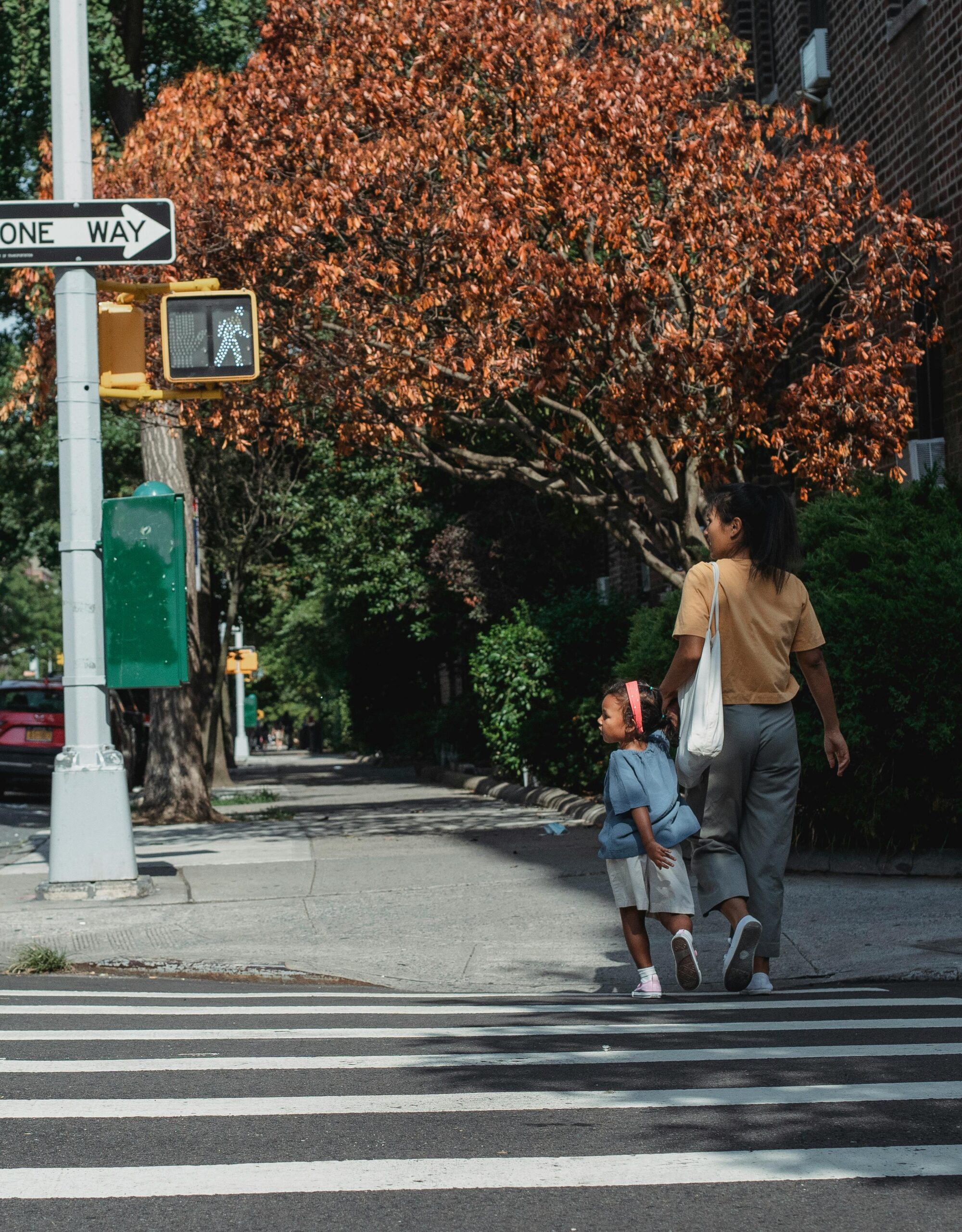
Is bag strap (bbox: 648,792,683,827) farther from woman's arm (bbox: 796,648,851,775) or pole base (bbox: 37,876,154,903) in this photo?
pole base (bbox: 37,876,154,903)

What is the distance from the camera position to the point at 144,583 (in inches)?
403

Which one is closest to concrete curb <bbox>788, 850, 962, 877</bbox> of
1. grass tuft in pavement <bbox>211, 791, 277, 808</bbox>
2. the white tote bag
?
the white tote bag

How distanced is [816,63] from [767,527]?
407 inches

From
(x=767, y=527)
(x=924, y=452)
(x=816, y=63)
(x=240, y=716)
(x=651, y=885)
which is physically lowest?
(x=651, y=885)

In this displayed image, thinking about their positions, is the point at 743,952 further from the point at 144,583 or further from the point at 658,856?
the point at 144,583

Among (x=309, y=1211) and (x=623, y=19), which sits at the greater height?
(x=623, y=19)

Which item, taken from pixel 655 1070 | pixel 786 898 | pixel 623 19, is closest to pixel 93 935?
pixel 786 898

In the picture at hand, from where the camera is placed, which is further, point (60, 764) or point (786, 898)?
point (60, 764)

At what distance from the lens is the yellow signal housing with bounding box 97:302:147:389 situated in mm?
10539

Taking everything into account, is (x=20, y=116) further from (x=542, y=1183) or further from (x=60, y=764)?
(x=542, y=1183)

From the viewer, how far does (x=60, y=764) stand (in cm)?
1013

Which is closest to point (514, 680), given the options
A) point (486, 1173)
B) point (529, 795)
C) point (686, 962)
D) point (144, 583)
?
point (529, 795)

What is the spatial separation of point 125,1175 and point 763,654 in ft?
11.6

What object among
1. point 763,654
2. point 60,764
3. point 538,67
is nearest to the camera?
point 763,654
